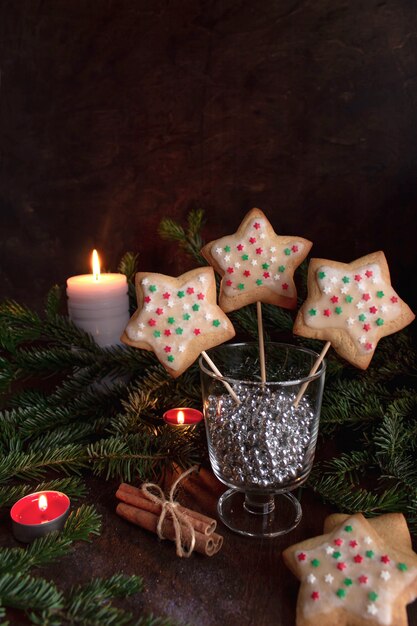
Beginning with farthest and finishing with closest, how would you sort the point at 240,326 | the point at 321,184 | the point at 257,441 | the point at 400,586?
the point at 321,184 < the point at 240,326 < the point at 257,441 < the point at 400,586

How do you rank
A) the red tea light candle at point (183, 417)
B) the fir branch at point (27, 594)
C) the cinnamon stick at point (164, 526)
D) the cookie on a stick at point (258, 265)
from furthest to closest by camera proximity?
the red tea light candle at point (183, 417) < the cookie on a stick at point (258, 265) < the cinnamon stick at point (164, 526) < the fir branch at point (27, 594)

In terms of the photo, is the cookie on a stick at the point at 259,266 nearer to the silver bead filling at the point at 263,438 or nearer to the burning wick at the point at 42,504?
the silver bead filling at the point at 263,438

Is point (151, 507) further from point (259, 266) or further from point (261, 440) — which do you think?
point (259, 266)

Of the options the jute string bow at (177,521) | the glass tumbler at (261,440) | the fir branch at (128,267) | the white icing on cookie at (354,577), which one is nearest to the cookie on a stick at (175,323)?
the glass tumbler at (261,440)

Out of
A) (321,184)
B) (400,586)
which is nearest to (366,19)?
(321,184)

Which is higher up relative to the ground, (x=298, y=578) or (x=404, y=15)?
(x=404, y=15)

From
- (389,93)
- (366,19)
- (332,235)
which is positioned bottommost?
(332,235)

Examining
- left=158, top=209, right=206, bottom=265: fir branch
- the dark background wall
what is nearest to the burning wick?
left=158, top=209, right=206, bottom=265: fir branch

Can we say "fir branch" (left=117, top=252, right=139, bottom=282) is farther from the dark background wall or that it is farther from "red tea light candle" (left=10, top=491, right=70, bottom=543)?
"red tea light candle" (left=10, top=491, right=70, bottom=543)

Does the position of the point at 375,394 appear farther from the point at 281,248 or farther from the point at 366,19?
the point at 366,19
